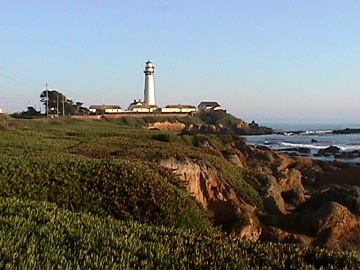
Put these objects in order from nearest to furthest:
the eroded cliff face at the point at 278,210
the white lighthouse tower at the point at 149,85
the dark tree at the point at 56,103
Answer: the eroded cliff face at the point at 278,210 → the dark tree at the point at 56,103 → the white lighthouse tower at the point at 149,85

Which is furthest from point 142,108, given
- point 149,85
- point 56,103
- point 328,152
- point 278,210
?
point 278,210

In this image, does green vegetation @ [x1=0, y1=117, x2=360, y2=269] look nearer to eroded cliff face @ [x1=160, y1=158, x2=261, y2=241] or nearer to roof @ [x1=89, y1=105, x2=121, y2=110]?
eroded cliff face @ [x1=160, y1=158, x2=261, y2=241]

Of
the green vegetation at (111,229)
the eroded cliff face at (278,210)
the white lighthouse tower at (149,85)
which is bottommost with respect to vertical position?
the eroded cliff face at (278,210)

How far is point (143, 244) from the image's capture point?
5938 mm

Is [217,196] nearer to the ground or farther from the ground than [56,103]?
nearer to the ground

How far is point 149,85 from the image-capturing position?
367ft

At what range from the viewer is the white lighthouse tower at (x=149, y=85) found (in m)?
109

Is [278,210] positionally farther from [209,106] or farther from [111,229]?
[209,106]

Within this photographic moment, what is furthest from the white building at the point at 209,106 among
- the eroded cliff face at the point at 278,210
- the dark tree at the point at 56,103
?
the eroded cliff face at the point at 278,210

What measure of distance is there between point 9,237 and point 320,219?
1130 cm

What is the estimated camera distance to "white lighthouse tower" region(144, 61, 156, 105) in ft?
356

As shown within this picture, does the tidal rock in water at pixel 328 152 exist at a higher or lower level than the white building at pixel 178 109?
lower

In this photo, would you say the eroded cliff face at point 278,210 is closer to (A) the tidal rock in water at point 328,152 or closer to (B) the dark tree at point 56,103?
(A) the tidal rock in water at point 328,152

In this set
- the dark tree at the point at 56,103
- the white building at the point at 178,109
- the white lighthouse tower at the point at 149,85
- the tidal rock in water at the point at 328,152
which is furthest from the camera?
the white building at the point at 178,109
